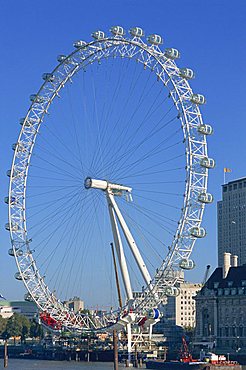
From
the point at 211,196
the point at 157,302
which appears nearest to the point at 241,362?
the point at 157,302

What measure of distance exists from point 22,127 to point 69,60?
10.1 metres

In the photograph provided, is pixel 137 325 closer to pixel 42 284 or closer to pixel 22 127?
pixel 42 284

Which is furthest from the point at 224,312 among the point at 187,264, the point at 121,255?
the point at 187,264

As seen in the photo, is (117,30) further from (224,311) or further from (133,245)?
(224,311)

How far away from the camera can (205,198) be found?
7512 cm

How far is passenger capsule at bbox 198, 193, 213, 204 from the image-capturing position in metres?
75.2

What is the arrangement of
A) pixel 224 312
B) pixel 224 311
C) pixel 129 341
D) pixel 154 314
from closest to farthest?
pixel 154 314
pixel 129 341
pixel 224 311
pixel 224 312

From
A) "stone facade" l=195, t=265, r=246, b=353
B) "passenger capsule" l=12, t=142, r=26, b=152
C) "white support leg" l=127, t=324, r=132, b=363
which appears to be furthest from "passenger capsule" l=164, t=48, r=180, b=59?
"stone facade" l=195, t=265, r=246, b=353

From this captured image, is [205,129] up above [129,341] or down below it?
above

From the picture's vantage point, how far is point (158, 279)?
83.5 meters

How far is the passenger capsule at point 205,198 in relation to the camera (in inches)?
2960

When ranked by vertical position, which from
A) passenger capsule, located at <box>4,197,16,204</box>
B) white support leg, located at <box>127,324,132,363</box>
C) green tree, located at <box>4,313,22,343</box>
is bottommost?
white support leg, located at <box>127,324,132,363</box>

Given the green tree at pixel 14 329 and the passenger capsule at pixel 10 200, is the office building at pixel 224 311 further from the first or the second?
the green tree at pixel 14 329

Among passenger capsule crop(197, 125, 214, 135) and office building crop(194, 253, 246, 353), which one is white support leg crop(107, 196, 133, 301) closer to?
passenger capsule crop(197, 125, 214, 135)
